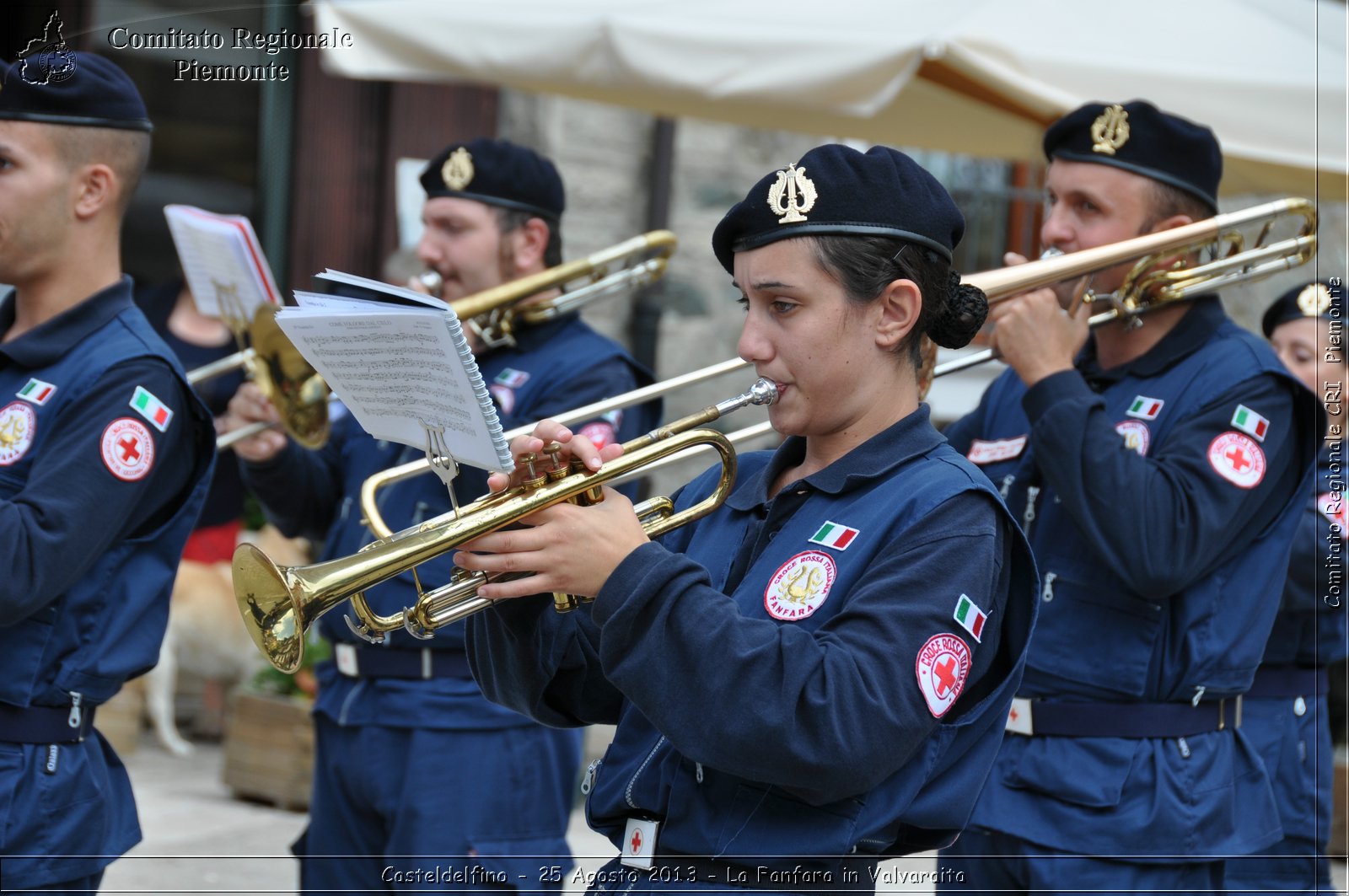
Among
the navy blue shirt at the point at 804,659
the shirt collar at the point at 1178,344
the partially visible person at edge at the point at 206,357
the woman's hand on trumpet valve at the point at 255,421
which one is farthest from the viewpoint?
the partially visible person at edge at the point at 206,357

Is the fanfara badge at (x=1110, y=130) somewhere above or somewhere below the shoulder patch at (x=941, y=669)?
above

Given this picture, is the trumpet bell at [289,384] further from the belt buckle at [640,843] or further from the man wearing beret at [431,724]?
the belt buckle at [640,843]

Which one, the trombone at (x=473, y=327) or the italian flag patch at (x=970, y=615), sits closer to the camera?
the italian flag patch at (x=970, y=615)

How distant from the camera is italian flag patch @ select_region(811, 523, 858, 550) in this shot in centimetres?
217

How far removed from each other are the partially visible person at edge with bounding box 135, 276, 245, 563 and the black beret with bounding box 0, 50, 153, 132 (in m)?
3.32

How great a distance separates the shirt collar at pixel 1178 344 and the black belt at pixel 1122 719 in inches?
28.0

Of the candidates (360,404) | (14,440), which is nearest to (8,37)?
(14,440)

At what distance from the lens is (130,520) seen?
299 cm

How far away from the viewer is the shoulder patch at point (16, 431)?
2896mm

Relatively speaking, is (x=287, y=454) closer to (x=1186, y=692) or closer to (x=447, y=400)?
(x=447, y=400)

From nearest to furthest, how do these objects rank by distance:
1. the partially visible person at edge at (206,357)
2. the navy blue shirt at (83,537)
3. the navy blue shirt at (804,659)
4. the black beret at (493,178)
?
the navy blue shirt at (804,659), the navy blue shirt at (83,537), the black beret at (493,178), the partially visible person at edge at (206,357)

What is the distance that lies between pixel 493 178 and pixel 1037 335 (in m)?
1.61

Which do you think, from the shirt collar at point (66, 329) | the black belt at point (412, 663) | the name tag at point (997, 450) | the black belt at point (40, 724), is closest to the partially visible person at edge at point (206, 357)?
the black belt at point (412, 663)

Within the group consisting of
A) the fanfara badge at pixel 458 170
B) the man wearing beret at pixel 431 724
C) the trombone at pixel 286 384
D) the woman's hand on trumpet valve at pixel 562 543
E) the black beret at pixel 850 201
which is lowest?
the man wearing beret at pixel 431 724
